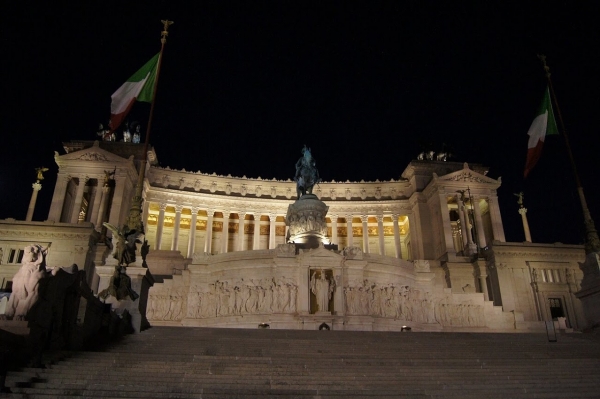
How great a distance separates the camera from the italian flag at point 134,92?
27344 millimetres

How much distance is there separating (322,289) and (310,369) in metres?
16.1

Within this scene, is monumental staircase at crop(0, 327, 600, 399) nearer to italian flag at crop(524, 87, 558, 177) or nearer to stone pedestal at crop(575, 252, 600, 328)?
stone pedestal at crop(575, 252, 600, 328)

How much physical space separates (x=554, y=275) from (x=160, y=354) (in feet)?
141

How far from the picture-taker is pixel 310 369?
13734 mm

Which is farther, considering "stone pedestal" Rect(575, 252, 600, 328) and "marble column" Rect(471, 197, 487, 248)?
"marble column" Rect(471, 197, 487, 248)

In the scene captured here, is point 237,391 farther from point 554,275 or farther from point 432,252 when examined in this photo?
point 432,252

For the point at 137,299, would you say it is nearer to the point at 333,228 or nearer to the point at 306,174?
the point at 306,174

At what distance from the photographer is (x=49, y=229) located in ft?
145

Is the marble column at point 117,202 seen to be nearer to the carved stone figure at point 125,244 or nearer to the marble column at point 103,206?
the marble column at point 103,206

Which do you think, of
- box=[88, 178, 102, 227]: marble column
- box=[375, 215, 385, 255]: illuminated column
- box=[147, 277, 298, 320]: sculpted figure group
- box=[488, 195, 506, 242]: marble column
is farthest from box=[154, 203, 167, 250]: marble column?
box=[488, 195, 506, 242]: marble column

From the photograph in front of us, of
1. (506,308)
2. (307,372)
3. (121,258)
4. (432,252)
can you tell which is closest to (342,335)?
(307,372)

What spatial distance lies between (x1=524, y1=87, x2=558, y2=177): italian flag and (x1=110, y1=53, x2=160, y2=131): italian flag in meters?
22.8

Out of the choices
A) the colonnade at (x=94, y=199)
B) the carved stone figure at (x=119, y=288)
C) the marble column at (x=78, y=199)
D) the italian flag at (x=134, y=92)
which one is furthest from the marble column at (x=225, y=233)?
the carved stone figure at (x=119, y=288)

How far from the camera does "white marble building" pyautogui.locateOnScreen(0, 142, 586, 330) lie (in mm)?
30500
